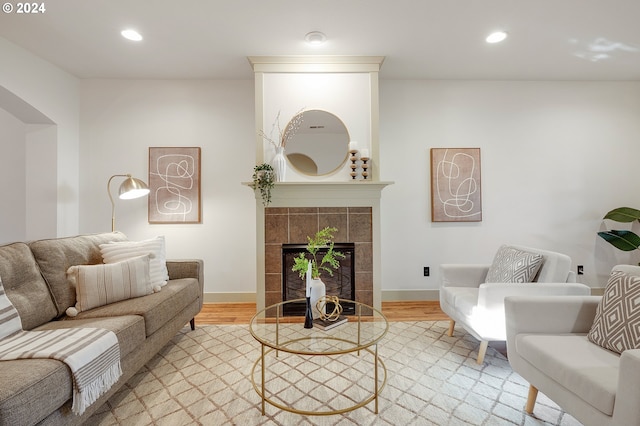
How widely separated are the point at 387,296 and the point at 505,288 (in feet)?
5.67

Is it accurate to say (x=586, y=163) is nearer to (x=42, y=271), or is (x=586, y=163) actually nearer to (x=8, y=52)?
(x=42, y=271)

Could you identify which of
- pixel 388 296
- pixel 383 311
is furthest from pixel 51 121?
pixel 388 296

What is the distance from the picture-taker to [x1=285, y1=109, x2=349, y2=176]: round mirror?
3.11 m

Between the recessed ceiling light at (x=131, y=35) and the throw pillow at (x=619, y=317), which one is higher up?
the recessed ceiling light at (x=131, y=35)

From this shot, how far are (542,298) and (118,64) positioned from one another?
165 inches

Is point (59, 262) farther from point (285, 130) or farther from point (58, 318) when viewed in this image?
point (285, 130)

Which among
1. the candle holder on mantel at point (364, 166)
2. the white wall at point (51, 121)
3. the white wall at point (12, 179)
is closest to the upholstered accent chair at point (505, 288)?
the candle holder on mantel at point (364, 166)

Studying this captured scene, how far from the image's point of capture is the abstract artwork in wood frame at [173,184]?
11.4 feet

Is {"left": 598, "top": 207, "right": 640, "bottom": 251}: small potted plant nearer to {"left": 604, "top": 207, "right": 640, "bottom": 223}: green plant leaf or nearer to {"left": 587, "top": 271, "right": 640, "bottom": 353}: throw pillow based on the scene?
{"left": 604, "top": 207, "right": 640, "bottom": 223}: green plant leaf

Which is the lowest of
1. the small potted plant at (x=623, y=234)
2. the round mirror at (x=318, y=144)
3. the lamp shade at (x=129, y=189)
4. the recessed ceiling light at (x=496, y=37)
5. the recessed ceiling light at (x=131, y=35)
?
the small potted plant at (x=623, y=234)

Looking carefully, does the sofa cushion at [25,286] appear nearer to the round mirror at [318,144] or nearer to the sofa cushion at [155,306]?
the sofa cushion at [155,306]

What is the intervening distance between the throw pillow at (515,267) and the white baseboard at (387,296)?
1.22 meters

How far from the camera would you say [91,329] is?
1.55 metres

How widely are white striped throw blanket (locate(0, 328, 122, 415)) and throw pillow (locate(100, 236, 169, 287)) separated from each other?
694 mm
